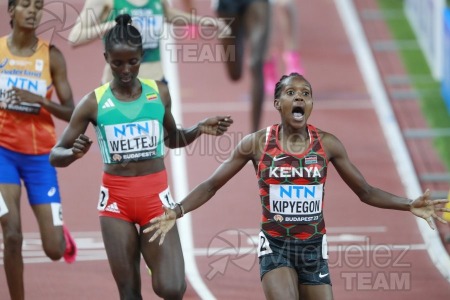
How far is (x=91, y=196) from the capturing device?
12.9 m

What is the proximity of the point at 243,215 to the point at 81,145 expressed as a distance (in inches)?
185

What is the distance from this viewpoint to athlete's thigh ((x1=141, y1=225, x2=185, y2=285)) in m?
7.91

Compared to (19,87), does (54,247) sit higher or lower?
lower

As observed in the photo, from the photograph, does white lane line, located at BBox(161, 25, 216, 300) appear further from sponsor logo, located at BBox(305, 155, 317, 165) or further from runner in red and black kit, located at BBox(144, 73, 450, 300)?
sponsor logo, located at BBox(305, 155, 317, 165)

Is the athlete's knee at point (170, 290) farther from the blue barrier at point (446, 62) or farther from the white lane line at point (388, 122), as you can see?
the blue barrier at point (446, 62)

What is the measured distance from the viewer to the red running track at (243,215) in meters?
10.3

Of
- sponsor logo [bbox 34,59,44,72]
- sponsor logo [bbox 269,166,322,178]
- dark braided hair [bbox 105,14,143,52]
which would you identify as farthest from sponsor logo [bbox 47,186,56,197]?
sponsor logo [bbox 269,166,322,178]

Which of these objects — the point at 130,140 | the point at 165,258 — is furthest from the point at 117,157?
the point at 165,258

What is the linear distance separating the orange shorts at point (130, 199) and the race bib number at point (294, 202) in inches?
30.3

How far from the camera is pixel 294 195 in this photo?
782cm

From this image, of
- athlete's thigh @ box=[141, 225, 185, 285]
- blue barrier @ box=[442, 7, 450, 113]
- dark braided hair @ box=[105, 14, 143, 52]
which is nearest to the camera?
athlete's thigh @ box=[141, 225, 185, 285]

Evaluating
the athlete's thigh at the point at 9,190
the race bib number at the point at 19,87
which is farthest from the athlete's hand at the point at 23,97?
the athlete's thigh at the point at 9,190

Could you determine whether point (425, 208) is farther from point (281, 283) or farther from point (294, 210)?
point (281, 283)

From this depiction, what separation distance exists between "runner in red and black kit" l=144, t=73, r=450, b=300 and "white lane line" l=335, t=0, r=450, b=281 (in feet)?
9.58
